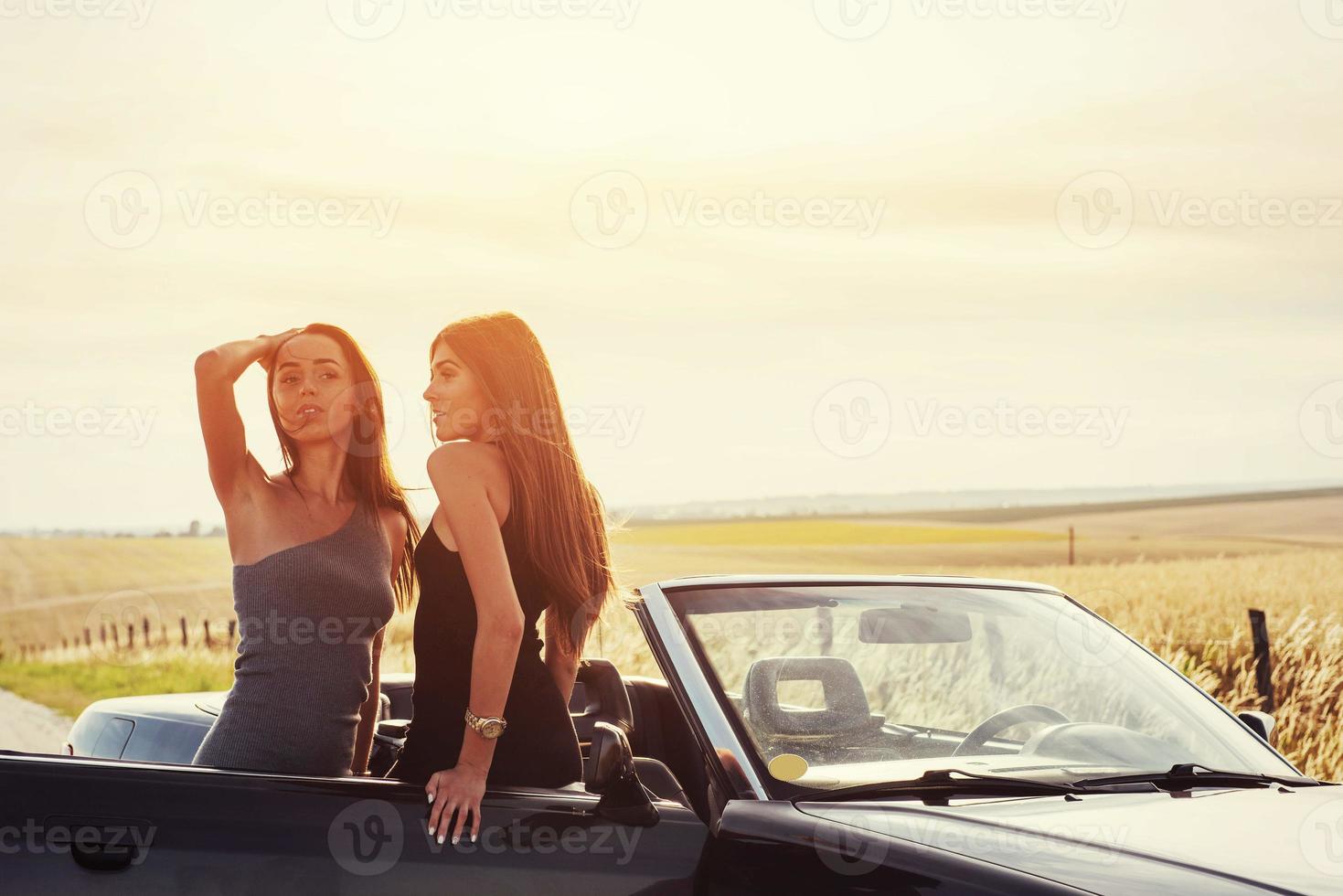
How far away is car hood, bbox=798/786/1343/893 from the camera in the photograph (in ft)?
8.61

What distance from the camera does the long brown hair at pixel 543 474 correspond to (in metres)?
3.40

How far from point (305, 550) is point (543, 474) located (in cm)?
58

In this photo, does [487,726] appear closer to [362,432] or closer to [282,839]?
[282,839]

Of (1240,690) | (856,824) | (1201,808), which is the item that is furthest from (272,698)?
(1240,690)

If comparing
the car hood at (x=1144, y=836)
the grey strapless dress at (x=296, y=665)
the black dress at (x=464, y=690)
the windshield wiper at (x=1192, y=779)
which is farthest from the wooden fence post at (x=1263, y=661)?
the grey strapless dress at (x=296, y=665)

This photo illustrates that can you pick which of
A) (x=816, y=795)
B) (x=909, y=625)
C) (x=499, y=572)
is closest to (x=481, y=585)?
(x=499, y=572)

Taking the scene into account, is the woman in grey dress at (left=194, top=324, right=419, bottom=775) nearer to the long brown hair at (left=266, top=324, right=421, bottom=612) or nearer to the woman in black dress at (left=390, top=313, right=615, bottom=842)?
the long brown hair at (left=266, top=324, right=421, bottom=612)

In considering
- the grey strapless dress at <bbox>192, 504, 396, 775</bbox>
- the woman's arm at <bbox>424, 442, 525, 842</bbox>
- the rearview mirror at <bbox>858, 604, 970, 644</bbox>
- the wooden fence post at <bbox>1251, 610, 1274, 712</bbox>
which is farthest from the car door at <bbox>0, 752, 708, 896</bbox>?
the wooden fence post at <bbox>1251, 610, 1274, 712</bbox>

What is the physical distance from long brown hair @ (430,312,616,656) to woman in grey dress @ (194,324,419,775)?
346mm

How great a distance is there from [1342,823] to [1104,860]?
72 centimetres

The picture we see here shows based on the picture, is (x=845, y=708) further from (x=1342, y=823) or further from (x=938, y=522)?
(x=938, y=522)

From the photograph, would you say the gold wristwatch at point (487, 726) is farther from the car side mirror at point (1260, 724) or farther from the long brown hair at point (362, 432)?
the car side mirror at point (1260, 724)

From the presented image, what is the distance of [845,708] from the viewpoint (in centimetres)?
380

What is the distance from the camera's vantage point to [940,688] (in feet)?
14.9
